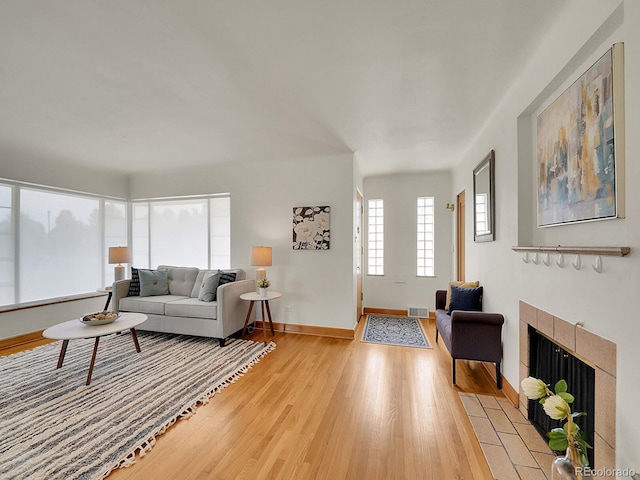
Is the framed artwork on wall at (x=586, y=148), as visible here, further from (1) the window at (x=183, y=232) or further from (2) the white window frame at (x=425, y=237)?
(1) the window at (x=183, y=232)

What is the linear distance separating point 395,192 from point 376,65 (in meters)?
3.26

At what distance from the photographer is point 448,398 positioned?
2.22m

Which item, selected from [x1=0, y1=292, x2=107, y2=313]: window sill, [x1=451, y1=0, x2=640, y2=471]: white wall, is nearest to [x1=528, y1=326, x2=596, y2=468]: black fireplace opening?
[x1=451, y1=0, x2=640, y2=471]: white wall

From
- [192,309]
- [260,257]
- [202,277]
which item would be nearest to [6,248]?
[202,277]

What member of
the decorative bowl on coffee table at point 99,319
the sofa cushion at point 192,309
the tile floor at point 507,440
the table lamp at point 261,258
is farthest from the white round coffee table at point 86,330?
the tile floor at point 507,440

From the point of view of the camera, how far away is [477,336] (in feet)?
7.82

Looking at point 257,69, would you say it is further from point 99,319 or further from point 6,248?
point 6,248

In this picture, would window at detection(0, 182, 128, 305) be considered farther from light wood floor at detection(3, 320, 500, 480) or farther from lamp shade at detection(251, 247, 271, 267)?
light wood floor at detection(3, 320, 500, 480)

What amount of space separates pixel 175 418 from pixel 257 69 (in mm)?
2624

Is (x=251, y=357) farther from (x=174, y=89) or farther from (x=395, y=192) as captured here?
(x=395, y=192)

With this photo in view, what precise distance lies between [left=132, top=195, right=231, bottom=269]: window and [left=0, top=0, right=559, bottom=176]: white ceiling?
1.39 m

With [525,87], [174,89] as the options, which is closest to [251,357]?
[174,89]

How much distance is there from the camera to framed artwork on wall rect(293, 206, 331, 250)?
3789 millimetres

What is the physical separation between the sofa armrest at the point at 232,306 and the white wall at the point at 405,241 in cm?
237
